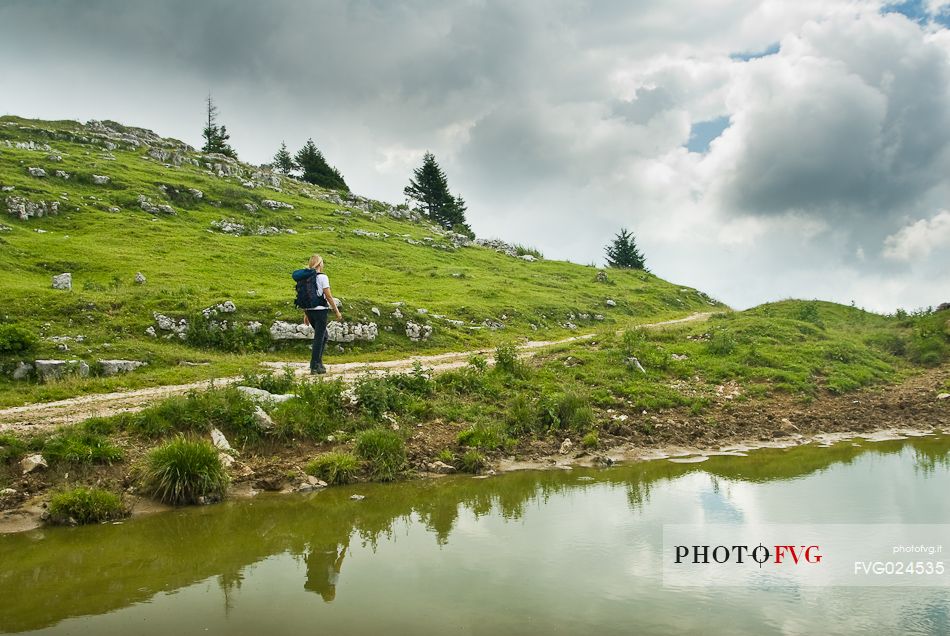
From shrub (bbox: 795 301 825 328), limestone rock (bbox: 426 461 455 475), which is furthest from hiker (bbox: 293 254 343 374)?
shrub (bbox: 795 301 825 328)

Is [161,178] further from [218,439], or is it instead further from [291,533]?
[291,533]

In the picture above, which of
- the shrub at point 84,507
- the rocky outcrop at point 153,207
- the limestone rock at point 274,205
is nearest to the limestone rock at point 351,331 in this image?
the shrub at point 84,507

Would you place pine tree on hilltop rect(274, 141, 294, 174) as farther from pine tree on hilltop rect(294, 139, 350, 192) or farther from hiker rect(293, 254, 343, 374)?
hiker rect(293, 254, 343, 374)

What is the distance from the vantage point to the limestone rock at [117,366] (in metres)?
16.2

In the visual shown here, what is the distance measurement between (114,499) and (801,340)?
25.8 meters

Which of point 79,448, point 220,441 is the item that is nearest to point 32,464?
point 79,448

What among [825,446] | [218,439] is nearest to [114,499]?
[218,439]

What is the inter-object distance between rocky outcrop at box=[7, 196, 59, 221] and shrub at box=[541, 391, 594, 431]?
1416 inches

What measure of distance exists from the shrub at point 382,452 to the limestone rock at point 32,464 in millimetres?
5695

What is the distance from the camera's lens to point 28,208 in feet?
117

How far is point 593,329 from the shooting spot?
33.4 metres

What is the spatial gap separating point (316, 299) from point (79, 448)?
689cm

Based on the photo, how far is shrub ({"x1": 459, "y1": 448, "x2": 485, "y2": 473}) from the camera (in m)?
12.8

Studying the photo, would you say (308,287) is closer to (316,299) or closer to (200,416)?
(316,299)
